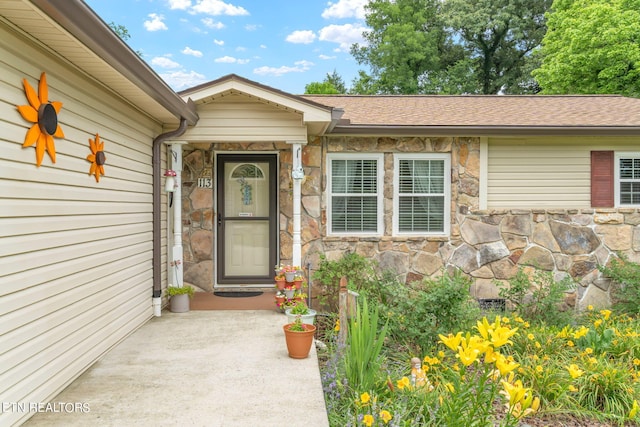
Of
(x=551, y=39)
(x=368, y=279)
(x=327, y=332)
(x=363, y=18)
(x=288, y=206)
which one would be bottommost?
(x=327, y=332)

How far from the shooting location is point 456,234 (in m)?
6.23

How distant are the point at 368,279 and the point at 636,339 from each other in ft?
9.04

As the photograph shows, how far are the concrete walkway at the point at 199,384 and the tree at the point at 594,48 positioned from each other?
16.0 metres

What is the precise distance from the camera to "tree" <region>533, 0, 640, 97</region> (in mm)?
14953

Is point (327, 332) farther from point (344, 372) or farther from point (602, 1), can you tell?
point (602, 1)

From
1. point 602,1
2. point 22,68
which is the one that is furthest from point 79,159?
point 602,1

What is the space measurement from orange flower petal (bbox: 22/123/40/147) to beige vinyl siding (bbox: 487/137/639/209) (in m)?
5.42

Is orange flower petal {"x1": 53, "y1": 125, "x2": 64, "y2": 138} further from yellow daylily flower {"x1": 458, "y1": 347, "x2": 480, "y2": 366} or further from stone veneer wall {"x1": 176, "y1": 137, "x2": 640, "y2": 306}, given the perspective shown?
stone veneer wall {"x1": 176, "y1": 137, "x2": 640, "y2": 306}

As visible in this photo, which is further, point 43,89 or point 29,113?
point 43,89

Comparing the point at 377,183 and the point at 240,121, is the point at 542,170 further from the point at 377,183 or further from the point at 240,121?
the point at 240,121

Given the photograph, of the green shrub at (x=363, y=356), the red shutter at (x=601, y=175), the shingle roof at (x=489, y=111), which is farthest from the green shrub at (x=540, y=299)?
the green shrub at (x=363, y=356)

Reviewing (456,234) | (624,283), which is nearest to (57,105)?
(456,234)

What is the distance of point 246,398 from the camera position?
3.01 m

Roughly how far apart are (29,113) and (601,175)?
680 centimetres
